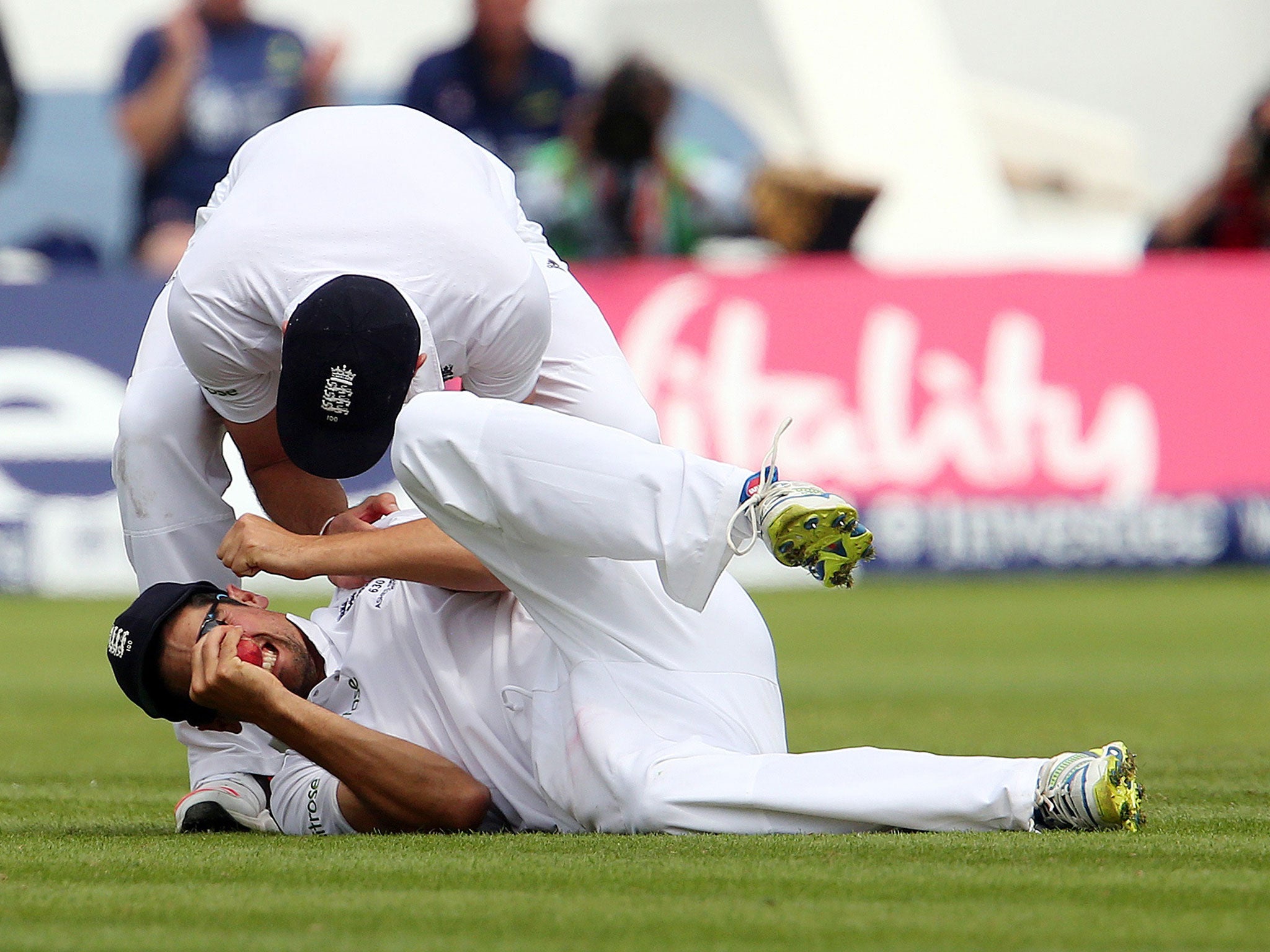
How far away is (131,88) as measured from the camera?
12.3 metres

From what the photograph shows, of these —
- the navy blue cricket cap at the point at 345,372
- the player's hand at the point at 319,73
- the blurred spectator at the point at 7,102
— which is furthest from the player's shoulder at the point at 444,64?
the navy blue cricket cap at the point at 345,372

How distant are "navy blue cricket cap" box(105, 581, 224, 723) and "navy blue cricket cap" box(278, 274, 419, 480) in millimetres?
399

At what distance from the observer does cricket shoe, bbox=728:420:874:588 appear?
3.44 m

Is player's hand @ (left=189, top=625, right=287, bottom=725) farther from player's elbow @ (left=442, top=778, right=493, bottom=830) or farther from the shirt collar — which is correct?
player's elbow @ (left=442, top=778, right=493, bottom=830)

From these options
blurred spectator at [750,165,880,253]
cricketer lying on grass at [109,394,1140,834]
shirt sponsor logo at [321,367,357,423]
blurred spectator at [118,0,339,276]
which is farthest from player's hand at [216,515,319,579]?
blurred spectator at [750,165,880,253]

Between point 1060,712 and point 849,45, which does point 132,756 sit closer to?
point 1060,712

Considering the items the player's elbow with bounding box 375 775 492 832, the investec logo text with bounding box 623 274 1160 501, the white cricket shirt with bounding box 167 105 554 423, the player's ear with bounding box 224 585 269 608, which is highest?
the investec logo text with bounding box 623 274 1160 501

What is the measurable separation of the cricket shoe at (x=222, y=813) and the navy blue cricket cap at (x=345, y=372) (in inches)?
30.3

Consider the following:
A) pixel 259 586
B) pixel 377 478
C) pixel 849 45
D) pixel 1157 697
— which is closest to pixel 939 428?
pixel 377 478

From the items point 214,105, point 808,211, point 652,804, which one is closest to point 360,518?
point 652,804

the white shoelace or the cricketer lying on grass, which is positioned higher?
the white shoelace

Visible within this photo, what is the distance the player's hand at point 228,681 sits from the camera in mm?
3674

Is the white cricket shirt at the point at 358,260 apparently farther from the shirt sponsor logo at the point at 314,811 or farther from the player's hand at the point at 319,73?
the player's hand at the point at 319,73

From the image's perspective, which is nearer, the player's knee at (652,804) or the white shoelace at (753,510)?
the white shoelace at (753,510)
